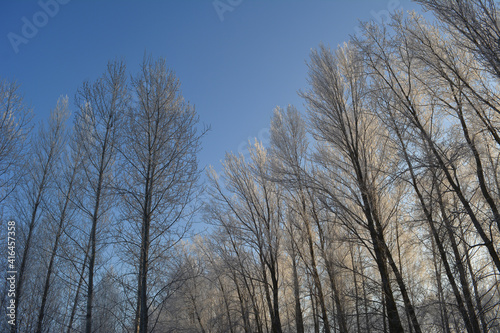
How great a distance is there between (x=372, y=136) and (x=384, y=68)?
1611 millimetres

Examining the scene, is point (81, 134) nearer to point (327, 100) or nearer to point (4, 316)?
point (327, 100)

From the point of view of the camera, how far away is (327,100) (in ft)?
23.3

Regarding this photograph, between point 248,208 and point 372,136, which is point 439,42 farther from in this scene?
point 248,208

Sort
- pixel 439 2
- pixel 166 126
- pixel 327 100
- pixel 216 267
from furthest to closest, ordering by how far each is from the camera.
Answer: pixel 216 267 → pixel 327 100 → pixel 166 126 → pixel 439 2

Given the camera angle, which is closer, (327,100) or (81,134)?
(327,100)

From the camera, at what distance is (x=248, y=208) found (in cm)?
1102

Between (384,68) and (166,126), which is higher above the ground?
(384,68)

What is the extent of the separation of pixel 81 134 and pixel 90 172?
1.04m

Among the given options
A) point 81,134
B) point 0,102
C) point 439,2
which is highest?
point 0,102

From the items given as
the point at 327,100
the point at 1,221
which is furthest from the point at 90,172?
the point at 327,100

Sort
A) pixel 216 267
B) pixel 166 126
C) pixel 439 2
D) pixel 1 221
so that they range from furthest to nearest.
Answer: pixel 216 267 → pixel 1 221 → pixel 166 126 → pixel 439 2

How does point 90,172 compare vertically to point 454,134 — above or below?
→ above

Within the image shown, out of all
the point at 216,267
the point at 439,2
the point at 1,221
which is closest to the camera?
the point at 439,2

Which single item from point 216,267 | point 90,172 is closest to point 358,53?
point 90,172
